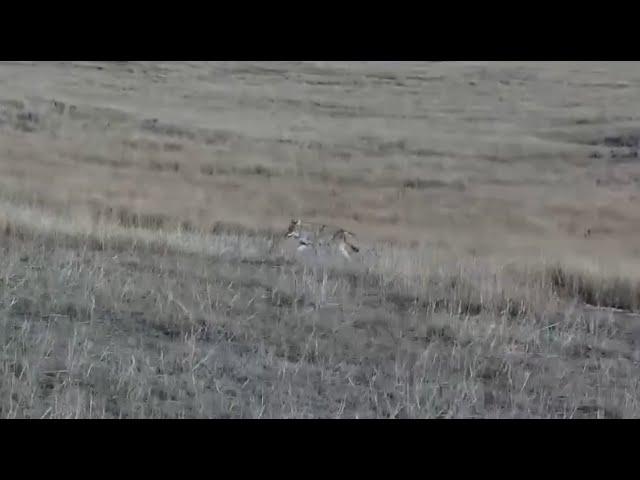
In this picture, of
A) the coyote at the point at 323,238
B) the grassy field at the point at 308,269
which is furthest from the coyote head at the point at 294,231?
the grassy field at the point at 308,269

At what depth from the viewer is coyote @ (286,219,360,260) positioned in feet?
28.2

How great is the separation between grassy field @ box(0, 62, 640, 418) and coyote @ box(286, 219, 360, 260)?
11.1 inches

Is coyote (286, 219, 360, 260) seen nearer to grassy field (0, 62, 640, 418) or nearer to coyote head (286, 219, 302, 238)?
coyote head (286, 219, 302, 238)

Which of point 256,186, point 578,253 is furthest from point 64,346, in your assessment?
point 256,186

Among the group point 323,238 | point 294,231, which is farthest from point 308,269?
point 294,231

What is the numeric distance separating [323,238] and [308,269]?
1.04 meters

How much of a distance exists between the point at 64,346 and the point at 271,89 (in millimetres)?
25233

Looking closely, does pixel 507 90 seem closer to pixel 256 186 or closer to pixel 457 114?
pixel 457 114

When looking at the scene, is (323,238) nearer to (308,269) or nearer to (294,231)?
(294,231)

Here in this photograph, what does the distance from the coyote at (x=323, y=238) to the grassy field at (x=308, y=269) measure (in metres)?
0.28

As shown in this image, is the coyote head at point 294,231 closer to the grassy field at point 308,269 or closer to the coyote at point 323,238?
the coyote at point 323,238

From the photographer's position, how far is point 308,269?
763 centimetres

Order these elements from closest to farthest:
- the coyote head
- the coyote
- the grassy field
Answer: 1. the grassy field
2. the coyote
3. the coyote head

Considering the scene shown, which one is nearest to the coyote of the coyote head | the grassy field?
the coyote head
